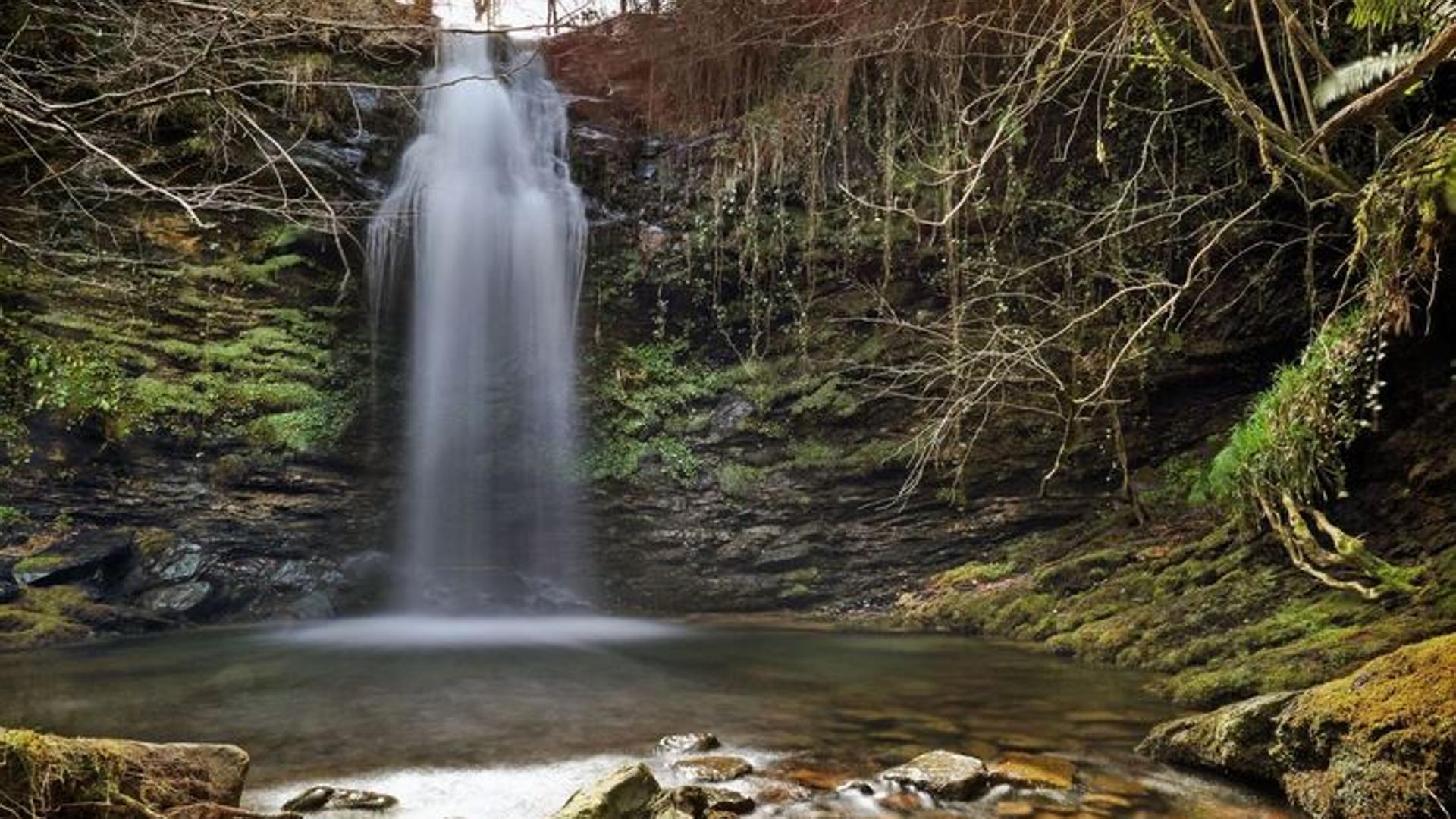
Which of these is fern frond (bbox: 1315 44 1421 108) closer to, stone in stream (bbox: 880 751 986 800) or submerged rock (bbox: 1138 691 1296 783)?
submerged rock (bbox: 1138 691 1296 783)

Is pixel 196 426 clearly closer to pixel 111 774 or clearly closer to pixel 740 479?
pixel 740 479

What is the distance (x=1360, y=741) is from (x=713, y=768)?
2.44 metres

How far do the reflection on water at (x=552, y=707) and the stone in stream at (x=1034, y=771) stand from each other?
13cm

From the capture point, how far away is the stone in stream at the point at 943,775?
11.1 ft

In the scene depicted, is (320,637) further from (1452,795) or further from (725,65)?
(725,65)

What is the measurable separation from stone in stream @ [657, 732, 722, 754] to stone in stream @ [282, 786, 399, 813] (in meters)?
1.28

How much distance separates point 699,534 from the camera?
1084 centimetres

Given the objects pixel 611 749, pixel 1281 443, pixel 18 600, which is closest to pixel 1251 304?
pixel 1281 443

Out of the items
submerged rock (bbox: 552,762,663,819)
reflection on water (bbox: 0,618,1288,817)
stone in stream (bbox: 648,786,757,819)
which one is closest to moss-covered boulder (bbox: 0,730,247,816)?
reflection on water (bbox: 0,618,1288,817)

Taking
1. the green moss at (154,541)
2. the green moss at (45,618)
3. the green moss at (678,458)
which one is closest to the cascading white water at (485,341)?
the green moss at (678,458)

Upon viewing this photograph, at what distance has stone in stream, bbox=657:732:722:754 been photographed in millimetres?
4078

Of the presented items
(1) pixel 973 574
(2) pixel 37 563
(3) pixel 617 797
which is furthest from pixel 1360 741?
(2) pixel 37 563

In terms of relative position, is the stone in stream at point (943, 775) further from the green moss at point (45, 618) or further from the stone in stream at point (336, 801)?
the green moss at point (45, 618)

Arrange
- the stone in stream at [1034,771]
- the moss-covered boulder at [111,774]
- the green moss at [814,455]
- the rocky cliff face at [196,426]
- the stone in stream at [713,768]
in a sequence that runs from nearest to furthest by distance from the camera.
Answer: the moss-covered boulder at [111,774] → the stone in stream at [1034,771] → the stone in stream at [713,768] → the rocky cliff face at [196,426] → the green moss at [814,455]
